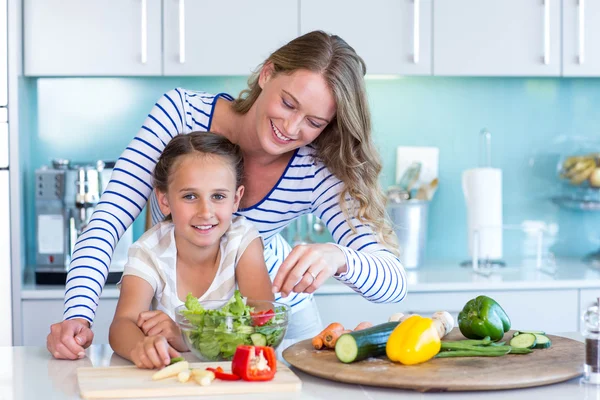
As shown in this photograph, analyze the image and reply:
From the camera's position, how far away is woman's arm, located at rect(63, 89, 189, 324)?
5.69ft

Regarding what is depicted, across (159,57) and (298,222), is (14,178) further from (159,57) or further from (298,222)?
(298,222)

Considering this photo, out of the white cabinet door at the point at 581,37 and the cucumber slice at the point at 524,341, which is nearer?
the cucumber slice at the point at 524,341

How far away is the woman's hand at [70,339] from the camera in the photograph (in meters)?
1.57

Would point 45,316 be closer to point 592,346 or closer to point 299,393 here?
point 299,393

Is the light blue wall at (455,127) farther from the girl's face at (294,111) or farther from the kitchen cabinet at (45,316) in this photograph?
the girl's face at (294,111)

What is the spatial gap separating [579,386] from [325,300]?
5.03ft

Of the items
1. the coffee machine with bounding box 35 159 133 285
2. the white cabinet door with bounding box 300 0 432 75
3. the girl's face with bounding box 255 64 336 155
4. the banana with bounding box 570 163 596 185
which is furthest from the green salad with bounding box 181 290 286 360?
the banana with bounding box 570 163 596 185

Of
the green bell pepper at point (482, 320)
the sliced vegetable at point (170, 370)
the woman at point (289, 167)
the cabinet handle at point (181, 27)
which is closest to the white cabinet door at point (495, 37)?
the cabinet handle at point (181, 27)

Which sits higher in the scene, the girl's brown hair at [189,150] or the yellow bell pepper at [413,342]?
the girl's brown hair at [189,150]

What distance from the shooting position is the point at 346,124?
72.9 inches

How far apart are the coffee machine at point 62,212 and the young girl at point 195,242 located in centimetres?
107

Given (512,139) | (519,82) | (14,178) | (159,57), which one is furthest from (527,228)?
(14,178)

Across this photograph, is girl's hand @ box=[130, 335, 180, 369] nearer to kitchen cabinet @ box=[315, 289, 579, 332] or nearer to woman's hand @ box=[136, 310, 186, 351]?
woman's hand @ box=[136, 310, 186, 351]

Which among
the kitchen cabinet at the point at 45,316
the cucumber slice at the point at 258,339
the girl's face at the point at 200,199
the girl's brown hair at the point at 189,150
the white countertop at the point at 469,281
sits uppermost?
the girl's brown hair at the point at 189,150
